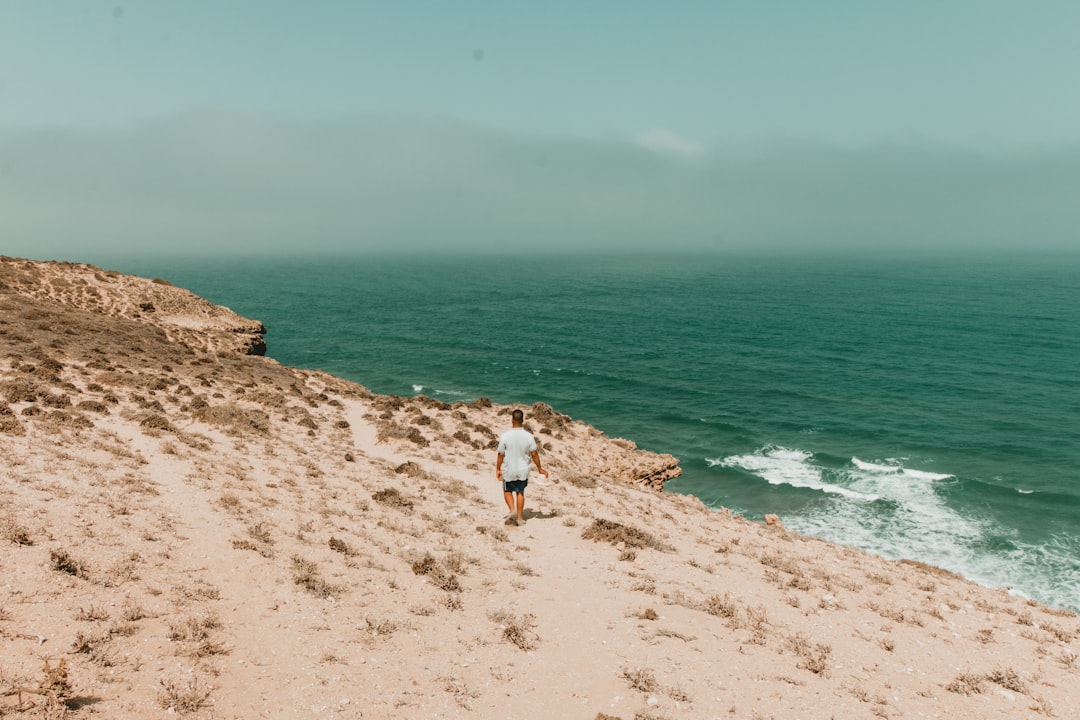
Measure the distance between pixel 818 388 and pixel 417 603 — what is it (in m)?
53.5

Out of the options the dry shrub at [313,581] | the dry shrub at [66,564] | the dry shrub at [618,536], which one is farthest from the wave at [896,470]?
the dry shrub at [66,564]

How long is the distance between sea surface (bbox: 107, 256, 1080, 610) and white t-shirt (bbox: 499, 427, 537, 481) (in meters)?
22.6

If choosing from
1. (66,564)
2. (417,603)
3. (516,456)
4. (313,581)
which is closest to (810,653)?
(417,603)

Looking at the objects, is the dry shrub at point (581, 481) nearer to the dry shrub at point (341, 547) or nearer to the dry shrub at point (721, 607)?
the dry shrub at point (721, 607)

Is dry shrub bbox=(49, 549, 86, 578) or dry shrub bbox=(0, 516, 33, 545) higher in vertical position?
dry shrub bbox=(0, 516, 33, 545)

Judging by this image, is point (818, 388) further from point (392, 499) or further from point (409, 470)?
point (392, 499)

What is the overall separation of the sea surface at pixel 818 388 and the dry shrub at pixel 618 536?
19.1m

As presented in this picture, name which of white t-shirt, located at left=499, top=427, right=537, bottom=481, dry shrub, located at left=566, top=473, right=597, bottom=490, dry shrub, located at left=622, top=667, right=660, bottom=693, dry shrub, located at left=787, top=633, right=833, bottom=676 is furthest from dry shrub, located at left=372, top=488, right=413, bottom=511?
dry shrub, located at left=787, top=633, right=833, bottom=676

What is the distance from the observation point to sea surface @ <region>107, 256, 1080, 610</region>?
30.3 metres

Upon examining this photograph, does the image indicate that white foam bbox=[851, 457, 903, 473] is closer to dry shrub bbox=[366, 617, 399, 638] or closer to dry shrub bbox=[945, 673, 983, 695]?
dry shrub bbox=[945, 673, 983, 695]

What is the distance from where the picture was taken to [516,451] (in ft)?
43.3

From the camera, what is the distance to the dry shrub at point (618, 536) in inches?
545

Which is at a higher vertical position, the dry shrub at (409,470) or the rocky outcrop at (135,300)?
the rocky outcrop at (135,300)

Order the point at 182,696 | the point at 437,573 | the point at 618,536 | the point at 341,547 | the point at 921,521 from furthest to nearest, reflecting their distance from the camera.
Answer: the point at 921,521 → the point at 618,536 → the point at 341,547 → the point at 437,573 → the point at 182,696
